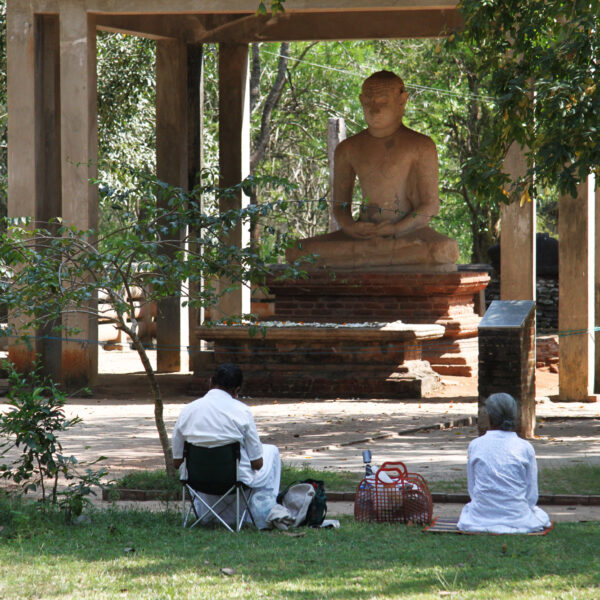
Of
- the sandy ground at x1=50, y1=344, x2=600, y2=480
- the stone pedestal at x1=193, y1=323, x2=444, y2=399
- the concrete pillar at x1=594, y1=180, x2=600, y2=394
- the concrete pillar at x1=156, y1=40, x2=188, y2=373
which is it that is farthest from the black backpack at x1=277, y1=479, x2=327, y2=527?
the concrete pillar at x1=156, y1=40, x2=188, y2=373

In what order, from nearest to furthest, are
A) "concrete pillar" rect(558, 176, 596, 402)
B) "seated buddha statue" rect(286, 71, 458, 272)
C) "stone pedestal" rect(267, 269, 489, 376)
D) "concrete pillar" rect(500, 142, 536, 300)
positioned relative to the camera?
"concrete pillar" rect(500, 142, 536, 300), "concrete pillar" rect(558, 176, 596, 402), "stone pedestal" rect(267, 269, 489, 376), "seated buddha statue" rect(286, 71, 458, 272)

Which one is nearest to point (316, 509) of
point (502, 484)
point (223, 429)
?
point (223, 429)

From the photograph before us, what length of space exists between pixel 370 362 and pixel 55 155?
4.89 meters

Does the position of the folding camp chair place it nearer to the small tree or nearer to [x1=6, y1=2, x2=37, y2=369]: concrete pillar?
the small tree

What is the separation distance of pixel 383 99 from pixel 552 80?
758cm

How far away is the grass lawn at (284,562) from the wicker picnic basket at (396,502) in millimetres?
155

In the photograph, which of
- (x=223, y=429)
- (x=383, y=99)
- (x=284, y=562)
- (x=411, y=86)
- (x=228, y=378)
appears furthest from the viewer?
(x=411, y=86)

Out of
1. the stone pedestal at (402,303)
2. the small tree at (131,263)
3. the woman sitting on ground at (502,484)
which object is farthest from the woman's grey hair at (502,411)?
the stone pedestal at (402,303)

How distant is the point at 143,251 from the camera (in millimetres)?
7578

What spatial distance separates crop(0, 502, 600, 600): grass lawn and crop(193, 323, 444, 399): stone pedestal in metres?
6.72

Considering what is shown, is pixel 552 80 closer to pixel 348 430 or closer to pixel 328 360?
pixel 348 430

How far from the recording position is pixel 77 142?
13.4 meters

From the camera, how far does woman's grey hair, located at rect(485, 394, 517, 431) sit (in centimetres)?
627

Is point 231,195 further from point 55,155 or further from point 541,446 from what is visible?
point 55,155
